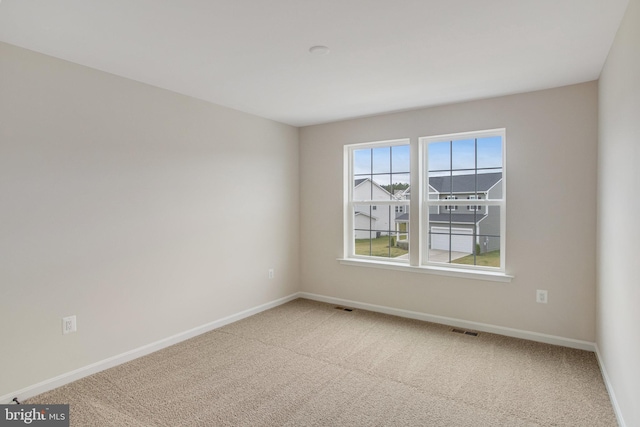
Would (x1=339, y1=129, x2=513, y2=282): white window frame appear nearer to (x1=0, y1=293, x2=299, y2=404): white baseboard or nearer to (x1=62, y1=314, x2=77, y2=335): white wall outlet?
(x1=0, y1=293, x2=299, y2=404): white baseboard

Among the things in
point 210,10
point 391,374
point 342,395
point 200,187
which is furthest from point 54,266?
point 391,374

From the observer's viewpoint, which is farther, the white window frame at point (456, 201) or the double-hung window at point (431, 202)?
the double-hung window at point (431, 202)

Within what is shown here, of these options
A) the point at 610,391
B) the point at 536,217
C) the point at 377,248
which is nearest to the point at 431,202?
the point at 377,248

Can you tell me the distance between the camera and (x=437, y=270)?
12.7 ft

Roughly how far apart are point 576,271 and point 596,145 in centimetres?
113

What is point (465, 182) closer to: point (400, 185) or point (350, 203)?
point (400, 185)

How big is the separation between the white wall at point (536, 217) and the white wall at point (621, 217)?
0.27 metres

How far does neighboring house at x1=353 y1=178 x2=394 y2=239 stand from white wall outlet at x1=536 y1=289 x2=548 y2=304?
1703mm

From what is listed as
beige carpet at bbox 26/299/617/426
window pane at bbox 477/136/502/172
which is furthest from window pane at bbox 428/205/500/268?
beige carpet at bbox 26/299/617/426

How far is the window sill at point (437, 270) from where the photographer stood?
11.6 feet

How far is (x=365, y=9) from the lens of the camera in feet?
6.27

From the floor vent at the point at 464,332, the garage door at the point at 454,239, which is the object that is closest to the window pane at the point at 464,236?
the garage door at the point at 454,239

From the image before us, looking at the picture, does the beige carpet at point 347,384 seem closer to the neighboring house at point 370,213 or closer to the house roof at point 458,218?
the house roof at point 458,218

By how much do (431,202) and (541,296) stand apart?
1.42 m
